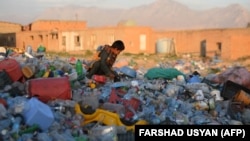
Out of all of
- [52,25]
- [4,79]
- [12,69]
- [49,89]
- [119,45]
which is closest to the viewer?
[49,89]

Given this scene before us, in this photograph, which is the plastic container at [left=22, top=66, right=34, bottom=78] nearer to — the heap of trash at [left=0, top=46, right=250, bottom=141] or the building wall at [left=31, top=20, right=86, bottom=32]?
the heap of trash at [left=0, top=46, right=250, bottom=141]

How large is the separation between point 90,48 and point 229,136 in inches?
1006

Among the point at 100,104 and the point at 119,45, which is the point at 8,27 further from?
the point at 100,104

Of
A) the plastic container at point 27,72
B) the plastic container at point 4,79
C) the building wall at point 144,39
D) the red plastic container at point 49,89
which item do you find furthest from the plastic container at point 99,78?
the building wall at point 144,39

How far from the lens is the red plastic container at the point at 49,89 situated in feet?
18.2

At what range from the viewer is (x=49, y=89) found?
18.4 ft

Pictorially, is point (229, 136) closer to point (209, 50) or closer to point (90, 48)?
point (209, 50)

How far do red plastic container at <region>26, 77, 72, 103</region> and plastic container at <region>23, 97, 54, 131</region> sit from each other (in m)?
0.67

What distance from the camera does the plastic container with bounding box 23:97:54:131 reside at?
15.5 feet

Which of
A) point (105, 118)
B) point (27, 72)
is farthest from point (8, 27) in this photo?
point (105, 118)

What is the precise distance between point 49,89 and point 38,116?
3.06ft

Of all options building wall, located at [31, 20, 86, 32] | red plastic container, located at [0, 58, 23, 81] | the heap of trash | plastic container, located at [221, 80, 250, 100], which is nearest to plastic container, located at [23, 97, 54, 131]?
the heap of trash

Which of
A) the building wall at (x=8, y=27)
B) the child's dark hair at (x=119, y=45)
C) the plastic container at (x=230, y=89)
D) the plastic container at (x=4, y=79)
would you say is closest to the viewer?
the plastic container at (x=4, y=79)

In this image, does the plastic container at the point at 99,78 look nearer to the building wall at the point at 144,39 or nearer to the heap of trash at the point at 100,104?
the heap of trash at the point at 100,104
